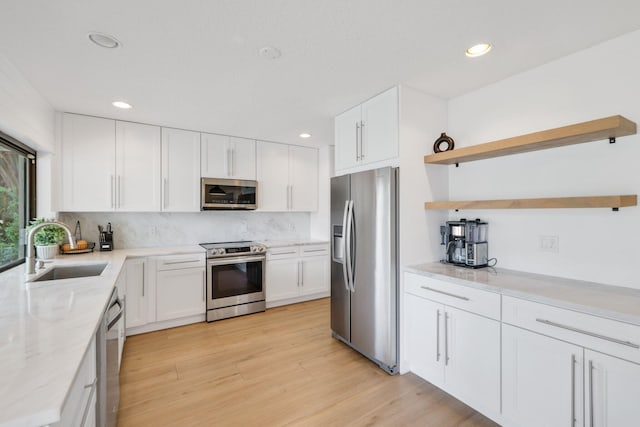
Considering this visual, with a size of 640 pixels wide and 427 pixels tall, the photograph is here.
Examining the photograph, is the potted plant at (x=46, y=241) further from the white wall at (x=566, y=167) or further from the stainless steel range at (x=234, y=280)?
the white wall at (x=566, y=167)

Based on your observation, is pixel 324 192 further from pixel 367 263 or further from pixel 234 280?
pixel 367 263

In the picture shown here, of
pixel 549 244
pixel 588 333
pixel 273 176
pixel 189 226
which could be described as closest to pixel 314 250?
pixel 273 176

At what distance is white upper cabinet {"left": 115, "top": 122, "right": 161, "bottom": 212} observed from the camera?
11.0ft

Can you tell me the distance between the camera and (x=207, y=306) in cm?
358

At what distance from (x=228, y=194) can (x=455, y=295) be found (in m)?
3.03

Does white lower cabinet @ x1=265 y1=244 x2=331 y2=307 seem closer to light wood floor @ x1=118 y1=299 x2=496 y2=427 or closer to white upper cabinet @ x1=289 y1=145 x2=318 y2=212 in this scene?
white upper cabinet @ x1=289 y1=145 x2=318 y2=212

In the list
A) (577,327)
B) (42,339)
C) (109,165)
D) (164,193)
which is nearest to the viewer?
(42,339)

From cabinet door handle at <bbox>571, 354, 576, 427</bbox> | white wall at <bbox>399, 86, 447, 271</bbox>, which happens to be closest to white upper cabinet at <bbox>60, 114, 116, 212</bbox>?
white wall at <bbox>399, 86, 447, 271</bbox>

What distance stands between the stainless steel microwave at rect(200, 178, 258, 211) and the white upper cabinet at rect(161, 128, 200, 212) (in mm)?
112

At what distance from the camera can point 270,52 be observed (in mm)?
1943

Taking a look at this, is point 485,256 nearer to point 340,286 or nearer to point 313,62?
point 340,286

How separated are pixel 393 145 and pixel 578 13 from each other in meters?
1.29

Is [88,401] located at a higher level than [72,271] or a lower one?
lower

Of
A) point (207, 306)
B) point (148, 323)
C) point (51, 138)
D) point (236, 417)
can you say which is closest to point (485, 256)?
point (236, 417)
